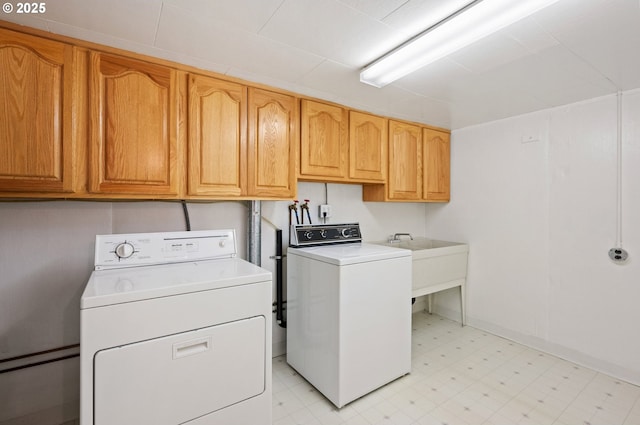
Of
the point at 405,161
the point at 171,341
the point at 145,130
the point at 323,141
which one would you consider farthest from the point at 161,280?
the point at 405,161

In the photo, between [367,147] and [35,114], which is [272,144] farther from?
[35,114]

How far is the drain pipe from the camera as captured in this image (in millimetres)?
2298

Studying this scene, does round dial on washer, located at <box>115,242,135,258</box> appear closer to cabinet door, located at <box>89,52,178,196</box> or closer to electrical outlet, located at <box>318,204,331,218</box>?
cabinet door, located at <box>89,52,178,196</box>

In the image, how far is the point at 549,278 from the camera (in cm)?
265

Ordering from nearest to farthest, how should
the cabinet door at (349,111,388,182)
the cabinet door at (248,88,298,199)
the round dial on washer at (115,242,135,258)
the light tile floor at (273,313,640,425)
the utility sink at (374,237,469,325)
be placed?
1. the round dial on washer at (115,242,135,258)
2. the light tile floor at (273,313,640,425)
3. the cabinet door at (248,88,298,199)
4. the cabinet door at (349,111,388,182)
5. the utility sink at (374,237,469,325)

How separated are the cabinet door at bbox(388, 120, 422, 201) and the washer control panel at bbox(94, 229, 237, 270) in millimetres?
1685

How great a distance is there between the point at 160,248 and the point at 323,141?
56.6 inches

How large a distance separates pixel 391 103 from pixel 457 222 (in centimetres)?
169

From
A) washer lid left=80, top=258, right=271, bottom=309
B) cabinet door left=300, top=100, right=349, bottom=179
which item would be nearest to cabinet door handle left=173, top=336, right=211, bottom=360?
washer lid left=80, top=258, right=271, bottom=309

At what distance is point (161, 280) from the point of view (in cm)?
143

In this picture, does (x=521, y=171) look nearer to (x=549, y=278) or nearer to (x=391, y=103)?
(x=549, y=278)

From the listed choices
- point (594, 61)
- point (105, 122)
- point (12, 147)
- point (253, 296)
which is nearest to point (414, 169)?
point (594, 61)

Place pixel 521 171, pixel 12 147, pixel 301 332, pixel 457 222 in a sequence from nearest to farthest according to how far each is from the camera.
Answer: pixel 12 147 → pixel 301 332 → pixel 521 171 → pixel 457 222

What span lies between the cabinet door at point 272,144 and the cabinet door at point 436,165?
164 centimetres
